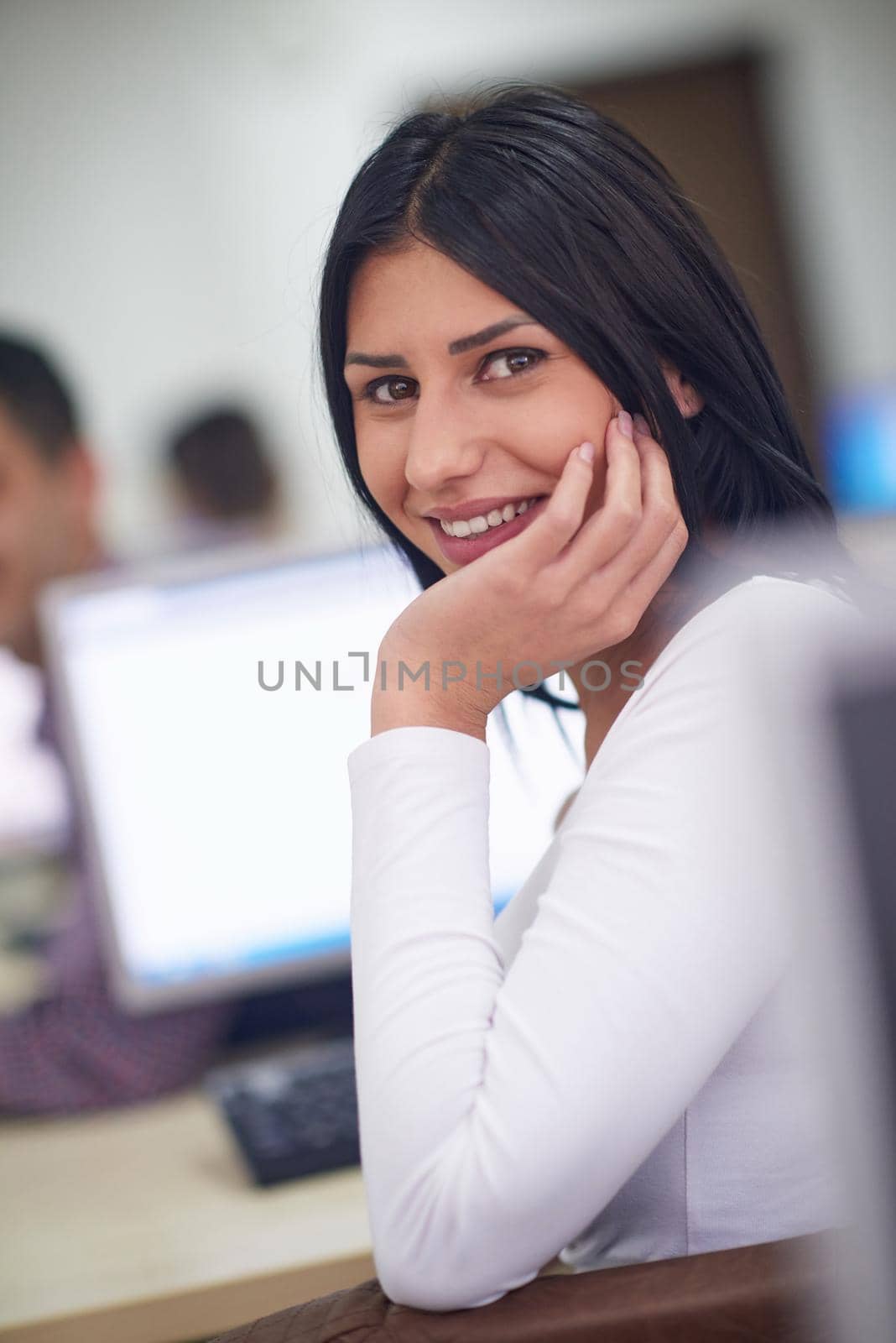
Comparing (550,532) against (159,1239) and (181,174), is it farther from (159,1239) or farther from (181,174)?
(181,174)

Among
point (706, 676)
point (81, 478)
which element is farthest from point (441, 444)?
point (81, 478)

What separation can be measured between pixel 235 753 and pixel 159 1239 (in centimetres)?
45

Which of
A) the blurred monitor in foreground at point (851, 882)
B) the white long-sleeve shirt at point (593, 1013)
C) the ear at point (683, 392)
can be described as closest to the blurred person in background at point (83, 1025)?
the white long-sleeve shirt at point (593, 1013)

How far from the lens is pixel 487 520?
0.89 meters

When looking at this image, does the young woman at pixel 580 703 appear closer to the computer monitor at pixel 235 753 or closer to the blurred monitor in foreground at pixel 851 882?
the blurred monitor in foreground at pixel 851 882

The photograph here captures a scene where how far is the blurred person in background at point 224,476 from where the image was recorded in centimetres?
306

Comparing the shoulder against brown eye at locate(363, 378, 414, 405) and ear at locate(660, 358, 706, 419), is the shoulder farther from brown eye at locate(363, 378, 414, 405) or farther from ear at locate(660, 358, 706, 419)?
brown eye at locate(363, 378, 414, 405)

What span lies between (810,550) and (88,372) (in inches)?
124

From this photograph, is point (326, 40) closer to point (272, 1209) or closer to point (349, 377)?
point (349, 377)

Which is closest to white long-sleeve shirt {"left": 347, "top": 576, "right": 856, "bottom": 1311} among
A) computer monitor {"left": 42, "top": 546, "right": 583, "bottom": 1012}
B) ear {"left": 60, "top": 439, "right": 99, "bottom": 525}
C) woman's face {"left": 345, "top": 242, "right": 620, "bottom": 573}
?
woman's face {"left": 345, "top": 242, "right": 620, "bottom": 573}

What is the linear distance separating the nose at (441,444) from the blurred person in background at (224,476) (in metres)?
2.20

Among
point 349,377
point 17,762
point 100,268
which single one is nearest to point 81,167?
point 100,268

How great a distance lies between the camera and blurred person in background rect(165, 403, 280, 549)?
3.06 meters

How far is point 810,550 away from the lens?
0.89m
